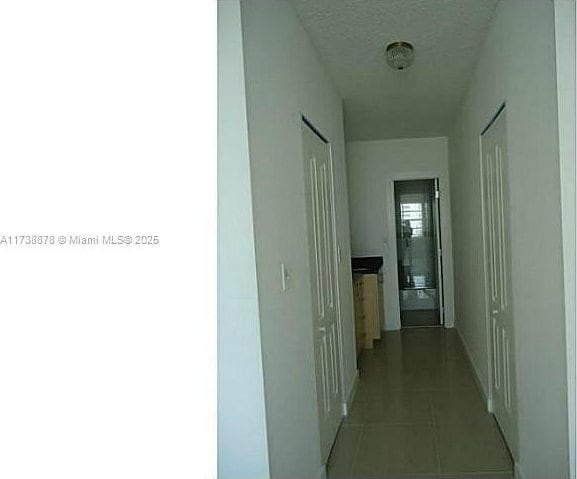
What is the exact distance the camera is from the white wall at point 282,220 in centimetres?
170

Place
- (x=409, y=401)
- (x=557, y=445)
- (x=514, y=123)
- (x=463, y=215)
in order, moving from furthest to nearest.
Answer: (x=463, y=215) → (x=409, y=401) → (x=514, y=123) → (x=557, y=445)

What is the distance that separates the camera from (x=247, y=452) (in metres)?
1.62

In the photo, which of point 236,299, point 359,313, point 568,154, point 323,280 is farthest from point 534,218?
point 359,313

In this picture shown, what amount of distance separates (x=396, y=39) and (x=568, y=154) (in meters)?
1.68

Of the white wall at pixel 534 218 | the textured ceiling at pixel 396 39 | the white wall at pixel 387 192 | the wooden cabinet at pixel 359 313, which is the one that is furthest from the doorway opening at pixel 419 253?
the white wall at pixel 534 218

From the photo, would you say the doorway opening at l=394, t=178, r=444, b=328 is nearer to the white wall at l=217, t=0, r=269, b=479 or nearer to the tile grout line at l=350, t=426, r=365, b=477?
the tile grout line at l=350, t=426, r=365, b=477

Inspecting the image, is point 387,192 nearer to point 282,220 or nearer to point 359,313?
point 359,313

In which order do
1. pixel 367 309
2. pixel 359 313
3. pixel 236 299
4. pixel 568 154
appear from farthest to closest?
pixel 367 309 → pixel 359 313 → pixel 236 299 → pixel 568 154

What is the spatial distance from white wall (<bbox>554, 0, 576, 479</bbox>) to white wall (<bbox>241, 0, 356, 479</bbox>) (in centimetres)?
90

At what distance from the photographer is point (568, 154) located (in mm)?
1385

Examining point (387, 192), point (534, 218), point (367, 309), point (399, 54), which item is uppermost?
point (399, 54)
